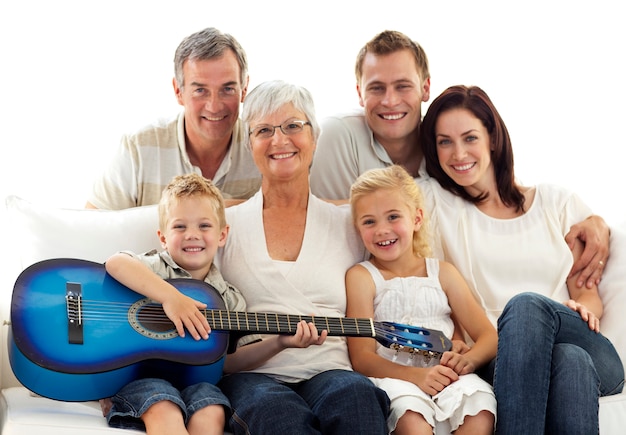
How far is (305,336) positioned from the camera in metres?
2.30

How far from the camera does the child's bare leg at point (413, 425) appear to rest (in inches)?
86.8

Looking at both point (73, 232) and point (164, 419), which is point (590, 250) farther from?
point (73, 232)

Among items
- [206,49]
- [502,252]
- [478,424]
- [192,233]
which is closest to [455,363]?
[478,424]

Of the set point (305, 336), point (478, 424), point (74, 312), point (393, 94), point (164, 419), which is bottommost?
point (478, 424)

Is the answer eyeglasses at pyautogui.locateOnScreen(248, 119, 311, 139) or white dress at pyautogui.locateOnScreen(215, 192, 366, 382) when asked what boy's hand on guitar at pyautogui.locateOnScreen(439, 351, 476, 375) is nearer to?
white dress at pyautogui.locateOnScreen(215, 192, 366, 382)

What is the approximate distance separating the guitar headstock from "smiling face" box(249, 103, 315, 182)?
52 cm

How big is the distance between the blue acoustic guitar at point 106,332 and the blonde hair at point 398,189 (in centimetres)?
38

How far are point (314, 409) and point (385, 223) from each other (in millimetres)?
615

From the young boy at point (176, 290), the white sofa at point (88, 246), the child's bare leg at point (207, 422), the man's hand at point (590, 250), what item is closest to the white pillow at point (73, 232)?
the white sofa at point (88, 246)

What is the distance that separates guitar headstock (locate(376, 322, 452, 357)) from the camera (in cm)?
239

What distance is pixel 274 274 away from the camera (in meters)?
2.54

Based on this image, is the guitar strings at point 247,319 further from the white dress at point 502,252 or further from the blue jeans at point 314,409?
the white dress at point 502,252

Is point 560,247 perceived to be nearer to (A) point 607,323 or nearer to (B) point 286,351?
(A) point 607,323

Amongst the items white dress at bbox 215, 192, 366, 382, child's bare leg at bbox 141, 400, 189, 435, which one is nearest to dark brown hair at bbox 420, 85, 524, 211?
white dress at bbox 215, 192, 366, 382
